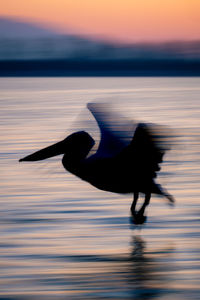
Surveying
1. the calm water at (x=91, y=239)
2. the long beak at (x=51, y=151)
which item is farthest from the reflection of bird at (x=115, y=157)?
the calm water at (x=91, y=239)

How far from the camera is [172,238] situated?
485 centimetres

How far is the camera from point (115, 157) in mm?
5027

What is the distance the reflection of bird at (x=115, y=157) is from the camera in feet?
16.5

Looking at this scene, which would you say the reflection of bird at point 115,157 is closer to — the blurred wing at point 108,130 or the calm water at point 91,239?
the blurred wing at point 108,130

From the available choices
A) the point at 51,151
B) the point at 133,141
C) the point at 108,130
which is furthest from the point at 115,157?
the point at 51,151

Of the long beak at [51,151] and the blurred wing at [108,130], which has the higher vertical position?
the blurred wing at [108,130]

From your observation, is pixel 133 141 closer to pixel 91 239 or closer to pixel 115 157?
pixel 115 157

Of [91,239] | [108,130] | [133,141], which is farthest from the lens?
[108,130]

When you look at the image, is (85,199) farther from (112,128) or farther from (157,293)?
(157,293)

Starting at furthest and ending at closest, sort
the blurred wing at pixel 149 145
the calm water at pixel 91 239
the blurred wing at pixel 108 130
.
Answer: the blurred wing at pixel 108 130
the blurred wing at pixel 149 145
the calm water at pixel 91 239

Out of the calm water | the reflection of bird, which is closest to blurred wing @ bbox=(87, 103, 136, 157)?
the reflection of bird

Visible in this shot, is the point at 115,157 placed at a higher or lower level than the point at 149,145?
lower

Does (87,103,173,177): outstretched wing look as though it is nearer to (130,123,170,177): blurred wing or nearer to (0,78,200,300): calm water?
(130,123,170,177): blurred wing

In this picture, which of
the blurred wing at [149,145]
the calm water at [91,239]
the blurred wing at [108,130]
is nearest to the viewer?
the calm water at [91,239]
